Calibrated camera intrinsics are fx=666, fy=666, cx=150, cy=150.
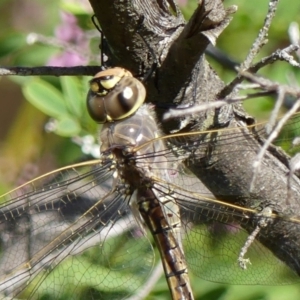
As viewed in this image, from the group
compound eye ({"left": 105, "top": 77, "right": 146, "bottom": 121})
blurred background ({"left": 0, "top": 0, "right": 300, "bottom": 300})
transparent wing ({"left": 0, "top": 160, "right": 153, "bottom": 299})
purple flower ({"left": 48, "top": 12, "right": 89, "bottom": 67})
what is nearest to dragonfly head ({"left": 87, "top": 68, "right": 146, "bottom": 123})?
compound eye ({"left": 105, "top": 77, "right": 146, "bottom": 121})

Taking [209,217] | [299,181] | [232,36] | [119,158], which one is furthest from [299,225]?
[232,36]

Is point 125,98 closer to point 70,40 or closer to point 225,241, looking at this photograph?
point 225,241

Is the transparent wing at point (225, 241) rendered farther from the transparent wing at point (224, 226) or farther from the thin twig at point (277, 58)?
the thin twig at point (277, 58)

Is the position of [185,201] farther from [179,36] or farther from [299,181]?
[179,36]

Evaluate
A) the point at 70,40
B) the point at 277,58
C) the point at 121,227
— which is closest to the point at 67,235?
the point at 121,227

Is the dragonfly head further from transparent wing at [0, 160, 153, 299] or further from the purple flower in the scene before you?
the purple flower

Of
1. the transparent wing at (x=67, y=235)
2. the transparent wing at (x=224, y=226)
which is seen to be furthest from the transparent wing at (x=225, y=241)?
the transparent wing at (x=67, y=235)
